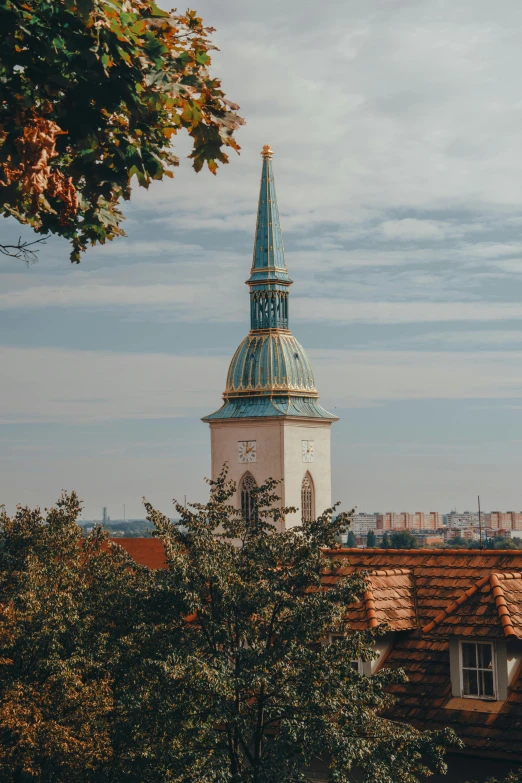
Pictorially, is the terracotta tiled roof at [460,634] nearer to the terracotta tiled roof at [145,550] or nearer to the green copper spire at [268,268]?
the terracotta tiled roof at [145,550]

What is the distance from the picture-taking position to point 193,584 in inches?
724

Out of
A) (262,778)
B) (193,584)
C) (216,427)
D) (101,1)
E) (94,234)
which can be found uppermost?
(216,427)

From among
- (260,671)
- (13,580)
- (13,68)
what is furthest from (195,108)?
(13,580)

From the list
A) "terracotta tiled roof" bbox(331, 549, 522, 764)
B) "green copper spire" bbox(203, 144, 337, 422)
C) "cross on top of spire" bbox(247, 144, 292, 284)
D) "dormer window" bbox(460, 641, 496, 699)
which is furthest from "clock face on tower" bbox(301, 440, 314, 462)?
"dormer window" bbox(460, 641, 496, 699)

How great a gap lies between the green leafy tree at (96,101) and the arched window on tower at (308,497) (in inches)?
2625

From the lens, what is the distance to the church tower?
7494cm

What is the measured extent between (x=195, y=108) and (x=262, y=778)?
11.0 metres

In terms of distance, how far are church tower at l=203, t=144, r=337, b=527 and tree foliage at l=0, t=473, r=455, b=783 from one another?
5117 centimetres

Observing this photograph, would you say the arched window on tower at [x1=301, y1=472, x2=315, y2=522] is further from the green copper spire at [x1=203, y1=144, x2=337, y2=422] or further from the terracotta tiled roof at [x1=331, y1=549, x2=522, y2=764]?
the terracotta tiled roof at [x1=331, y1=549, x2=522, y2=764]

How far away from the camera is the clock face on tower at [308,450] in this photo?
76.5 meters

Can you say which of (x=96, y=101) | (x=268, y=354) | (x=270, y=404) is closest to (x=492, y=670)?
(x=96, y=101)

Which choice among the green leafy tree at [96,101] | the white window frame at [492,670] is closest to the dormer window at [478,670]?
the white window frame at [492,670]

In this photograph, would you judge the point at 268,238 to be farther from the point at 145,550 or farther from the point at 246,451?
the point at 145,550

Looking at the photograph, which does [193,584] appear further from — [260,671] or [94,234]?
[94,234]
